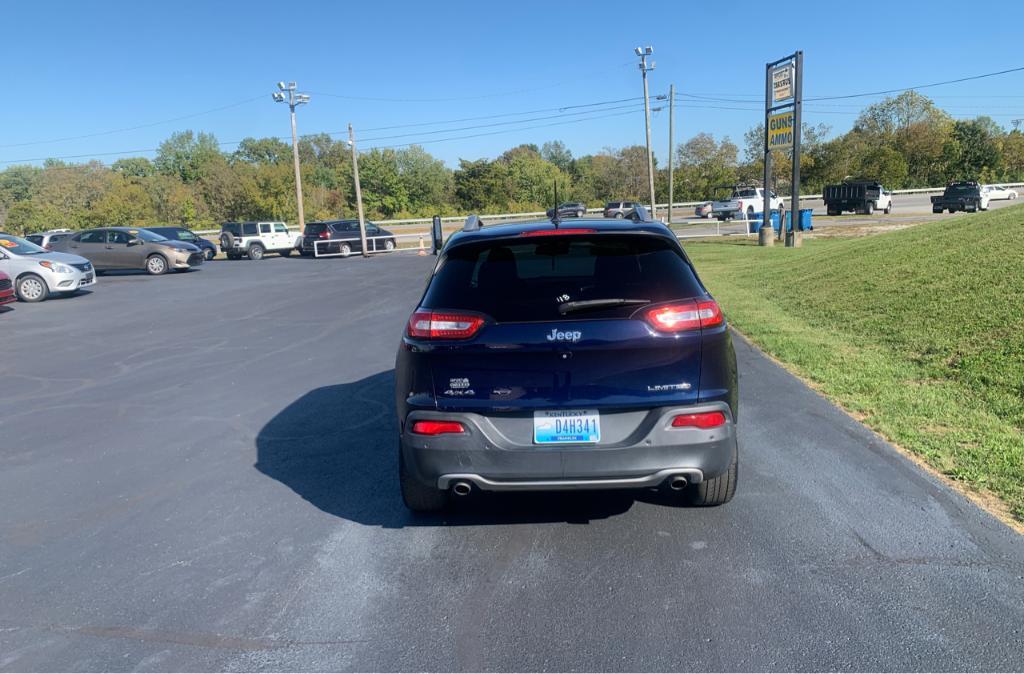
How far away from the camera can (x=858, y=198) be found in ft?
134

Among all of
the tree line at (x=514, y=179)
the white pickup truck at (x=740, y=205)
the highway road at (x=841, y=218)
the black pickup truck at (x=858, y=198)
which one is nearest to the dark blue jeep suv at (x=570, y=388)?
the highway road at (x=841, y=218)

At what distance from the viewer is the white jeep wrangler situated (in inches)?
1340

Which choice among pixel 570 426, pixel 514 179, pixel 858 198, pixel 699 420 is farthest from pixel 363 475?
pixel 514 179

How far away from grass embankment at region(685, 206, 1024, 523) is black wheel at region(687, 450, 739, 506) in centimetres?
156

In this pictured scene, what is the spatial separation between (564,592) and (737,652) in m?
0.86

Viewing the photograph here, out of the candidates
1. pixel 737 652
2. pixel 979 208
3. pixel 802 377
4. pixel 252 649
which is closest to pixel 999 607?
pixel 737 652

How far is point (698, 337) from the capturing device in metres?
3.75

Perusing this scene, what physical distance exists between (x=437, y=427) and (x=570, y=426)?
2.28 feet

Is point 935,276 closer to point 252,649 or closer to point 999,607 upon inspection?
point 999,607

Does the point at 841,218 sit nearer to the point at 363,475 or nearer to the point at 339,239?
the point at 339,239

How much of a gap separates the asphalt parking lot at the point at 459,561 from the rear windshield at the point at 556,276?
1347mm

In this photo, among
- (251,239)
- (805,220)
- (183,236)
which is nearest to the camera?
(805,220)

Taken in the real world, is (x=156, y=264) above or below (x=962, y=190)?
below

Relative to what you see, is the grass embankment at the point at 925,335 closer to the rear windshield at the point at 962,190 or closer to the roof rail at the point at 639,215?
the roof rail at the point at 639,215
